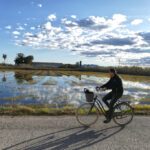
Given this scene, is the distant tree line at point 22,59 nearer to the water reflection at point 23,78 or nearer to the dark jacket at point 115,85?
the water reflection at point 23,78

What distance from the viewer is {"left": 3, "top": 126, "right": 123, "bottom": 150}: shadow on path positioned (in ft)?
24.8

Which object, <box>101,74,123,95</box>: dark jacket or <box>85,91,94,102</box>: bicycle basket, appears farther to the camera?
<box>101,74,123,95</box>: dark jacket

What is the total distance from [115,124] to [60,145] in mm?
3201

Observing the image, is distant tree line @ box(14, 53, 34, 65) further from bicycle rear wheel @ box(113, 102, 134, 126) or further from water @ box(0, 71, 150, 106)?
bicycle rear wheel @ box(113, 102, 134, 126)

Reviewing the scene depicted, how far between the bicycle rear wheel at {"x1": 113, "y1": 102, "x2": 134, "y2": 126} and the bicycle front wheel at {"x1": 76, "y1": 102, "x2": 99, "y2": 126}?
677 mm

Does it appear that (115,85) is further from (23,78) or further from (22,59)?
(22,59)

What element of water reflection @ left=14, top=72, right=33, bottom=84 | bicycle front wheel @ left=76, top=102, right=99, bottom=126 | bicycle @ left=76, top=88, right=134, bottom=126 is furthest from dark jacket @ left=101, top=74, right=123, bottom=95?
water reflection @ left=14, top=72, right=33, bottom=84

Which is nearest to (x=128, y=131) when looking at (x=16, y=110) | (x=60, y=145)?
(x=60, y=145)

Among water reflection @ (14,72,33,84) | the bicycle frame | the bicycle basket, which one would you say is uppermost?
the bicycle basket

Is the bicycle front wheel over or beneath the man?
beneath

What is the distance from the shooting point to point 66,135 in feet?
28.6

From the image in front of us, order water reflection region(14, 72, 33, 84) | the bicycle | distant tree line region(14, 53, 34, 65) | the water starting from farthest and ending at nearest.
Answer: distant tree line region(14, 53, 34, 65) → water reflection region(14, 72, 33, 84) → the water → the bicycle

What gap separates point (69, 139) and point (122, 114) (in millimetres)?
2744

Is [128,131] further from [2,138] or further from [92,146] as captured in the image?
[2,138]
